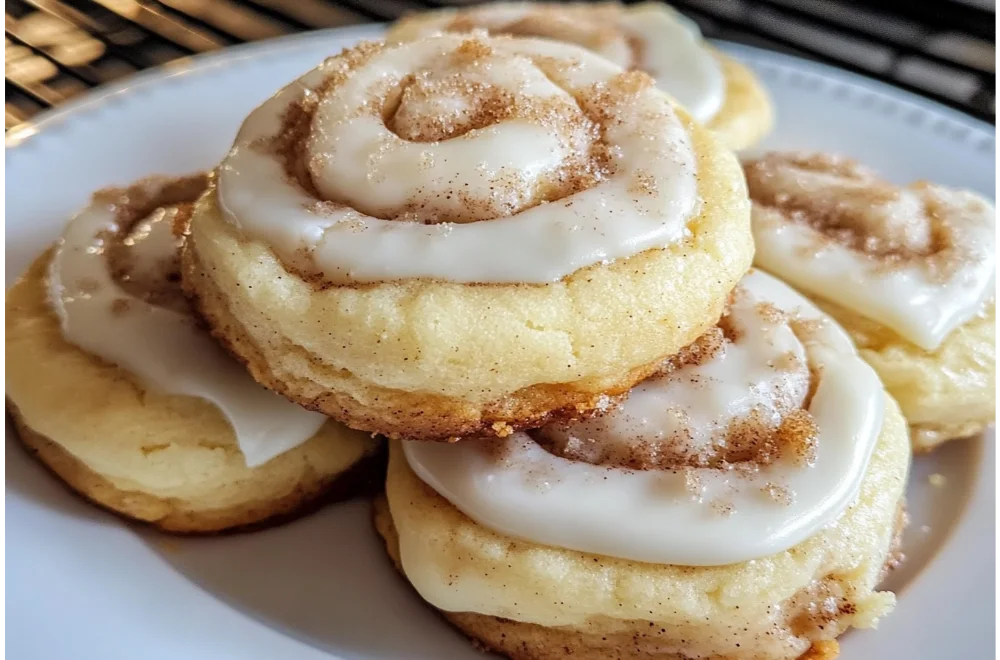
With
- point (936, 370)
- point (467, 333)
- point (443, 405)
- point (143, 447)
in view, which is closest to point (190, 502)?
point (143, 447)

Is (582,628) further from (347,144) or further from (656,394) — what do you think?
(347,144)

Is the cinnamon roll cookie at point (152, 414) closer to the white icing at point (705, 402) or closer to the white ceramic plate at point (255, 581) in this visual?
the white ceramic plate at point (255, 581)

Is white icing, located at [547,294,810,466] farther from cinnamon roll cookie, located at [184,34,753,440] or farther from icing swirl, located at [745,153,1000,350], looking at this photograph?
icing swirl, located at [745,153,1000,350]

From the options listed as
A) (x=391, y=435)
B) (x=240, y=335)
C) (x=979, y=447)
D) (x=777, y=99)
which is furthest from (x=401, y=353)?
(x=777, y=99)

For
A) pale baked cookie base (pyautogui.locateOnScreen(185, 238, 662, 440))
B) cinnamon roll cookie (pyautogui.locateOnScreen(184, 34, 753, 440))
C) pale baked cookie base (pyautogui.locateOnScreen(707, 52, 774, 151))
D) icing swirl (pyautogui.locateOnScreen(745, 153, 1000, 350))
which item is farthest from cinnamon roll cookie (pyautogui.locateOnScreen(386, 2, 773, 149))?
pale baked cookie base (pyautogui.locateOnScreen(185, 238, 662, 440))

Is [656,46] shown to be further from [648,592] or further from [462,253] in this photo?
[648,592]

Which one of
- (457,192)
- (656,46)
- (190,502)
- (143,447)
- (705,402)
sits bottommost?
Answer: (190,502)
